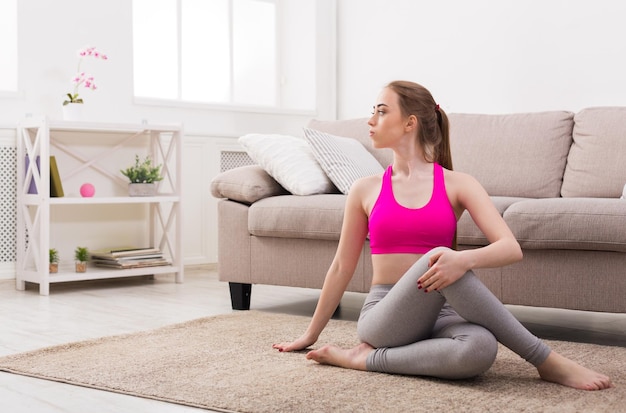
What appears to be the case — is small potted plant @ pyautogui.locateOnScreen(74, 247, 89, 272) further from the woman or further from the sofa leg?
the woman

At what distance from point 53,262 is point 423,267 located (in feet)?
9.43

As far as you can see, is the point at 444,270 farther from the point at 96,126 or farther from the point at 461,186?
the point at 96,126

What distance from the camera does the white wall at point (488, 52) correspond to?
4473 mm

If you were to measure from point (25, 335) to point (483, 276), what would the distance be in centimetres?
158

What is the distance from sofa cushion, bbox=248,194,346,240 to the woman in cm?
81

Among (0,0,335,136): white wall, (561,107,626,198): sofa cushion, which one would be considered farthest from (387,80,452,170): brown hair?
(0,0,335,136): white wall

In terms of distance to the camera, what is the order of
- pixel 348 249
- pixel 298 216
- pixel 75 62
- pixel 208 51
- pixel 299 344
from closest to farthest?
pixel 348 249 < pixel 299 344 < pixel 298 216 < pixel 75 62 < pixel 208 51

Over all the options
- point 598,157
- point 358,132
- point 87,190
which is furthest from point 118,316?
point 598,157

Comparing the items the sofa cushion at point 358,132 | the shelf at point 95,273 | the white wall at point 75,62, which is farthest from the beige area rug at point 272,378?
the white wall at point 75,62

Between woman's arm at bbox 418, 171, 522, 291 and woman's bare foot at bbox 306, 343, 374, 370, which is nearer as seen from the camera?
woman's arm at bbox 418, 171, 522, 291

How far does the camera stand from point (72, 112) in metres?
4.40

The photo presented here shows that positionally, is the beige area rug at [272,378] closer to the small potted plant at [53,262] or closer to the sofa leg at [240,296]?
the sofa leg at [240,296]

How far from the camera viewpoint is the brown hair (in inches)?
89.0

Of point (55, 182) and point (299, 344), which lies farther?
point (55, 182)
